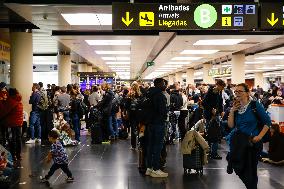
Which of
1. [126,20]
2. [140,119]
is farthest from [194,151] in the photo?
[126,20]

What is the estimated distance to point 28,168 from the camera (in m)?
8.66

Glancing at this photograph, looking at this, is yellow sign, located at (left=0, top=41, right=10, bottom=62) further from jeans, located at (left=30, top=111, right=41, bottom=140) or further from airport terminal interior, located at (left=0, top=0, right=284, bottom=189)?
jeans, located at (left=30, top=111, right=41, bottom=140)

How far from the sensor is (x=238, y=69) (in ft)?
81.5

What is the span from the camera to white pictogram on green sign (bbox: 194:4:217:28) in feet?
28.7

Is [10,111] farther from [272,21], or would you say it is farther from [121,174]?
[272,21]

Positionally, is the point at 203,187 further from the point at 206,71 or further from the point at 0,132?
the point at 206,71

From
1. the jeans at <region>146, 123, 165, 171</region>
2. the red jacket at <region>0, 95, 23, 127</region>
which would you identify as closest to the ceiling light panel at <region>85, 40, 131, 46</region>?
the red jacket at <region>0, 95, 23, 127</region>

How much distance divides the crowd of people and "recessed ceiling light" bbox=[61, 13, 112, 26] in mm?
1993

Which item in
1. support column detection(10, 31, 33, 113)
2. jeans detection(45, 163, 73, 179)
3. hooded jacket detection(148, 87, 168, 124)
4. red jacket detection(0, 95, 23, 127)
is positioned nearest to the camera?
jeans detection(45, 163, 73, 179)

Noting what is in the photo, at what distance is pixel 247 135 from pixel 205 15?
4108 millimetres

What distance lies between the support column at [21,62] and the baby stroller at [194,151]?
26.5 ft

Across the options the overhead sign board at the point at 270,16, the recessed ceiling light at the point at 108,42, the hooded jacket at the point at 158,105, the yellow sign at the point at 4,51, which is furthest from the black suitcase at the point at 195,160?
the yellow sign at the point at 4,51

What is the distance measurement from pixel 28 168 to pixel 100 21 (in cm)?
537

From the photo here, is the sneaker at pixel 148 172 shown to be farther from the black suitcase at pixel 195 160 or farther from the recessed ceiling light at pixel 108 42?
the recessed ceiling light at pixel 108 42
